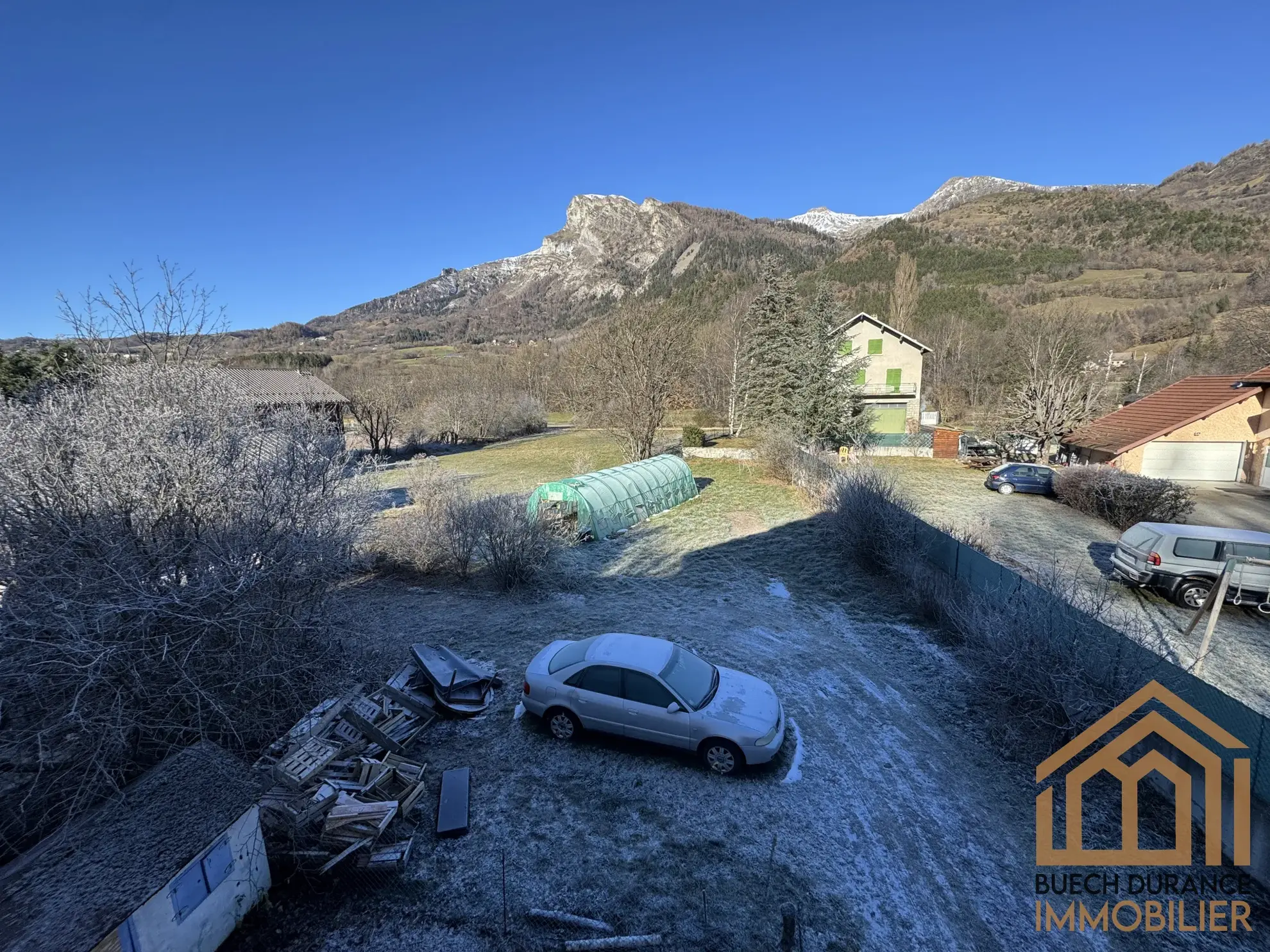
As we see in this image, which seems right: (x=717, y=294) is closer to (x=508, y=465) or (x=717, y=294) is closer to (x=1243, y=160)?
(x=508, y=465)

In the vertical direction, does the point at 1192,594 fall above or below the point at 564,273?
below

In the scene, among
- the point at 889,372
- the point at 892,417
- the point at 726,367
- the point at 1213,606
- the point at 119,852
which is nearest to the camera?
the point at 119,852

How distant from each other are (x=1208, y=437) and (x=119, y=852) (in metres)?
33.8

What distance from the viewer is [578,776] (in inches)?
258

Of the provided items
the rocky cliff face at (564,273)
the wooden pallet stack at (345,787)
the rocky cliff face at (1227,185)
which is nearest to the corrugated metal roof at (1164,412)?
the wooden pallet stack at (345,787)

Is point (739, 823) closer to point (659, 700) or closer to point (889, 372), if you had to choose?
point (659, 700)

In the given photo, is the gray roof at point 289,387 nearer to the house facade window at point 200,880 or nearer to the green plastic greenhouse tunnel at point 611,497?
the green plastic greenhouse tunnel at point 611,497

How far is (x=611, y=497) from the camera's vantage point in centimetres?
1792

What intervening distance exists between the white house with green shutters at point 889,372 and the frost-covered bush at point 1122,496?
17106 millimetres

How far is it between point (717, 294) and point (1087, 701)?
7908 cm

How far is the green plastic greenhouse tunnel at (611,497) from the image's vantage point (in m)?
16.7

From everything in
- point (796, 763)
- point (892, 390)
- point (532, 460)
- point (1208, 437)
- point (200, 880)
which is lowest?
point (796, 763)

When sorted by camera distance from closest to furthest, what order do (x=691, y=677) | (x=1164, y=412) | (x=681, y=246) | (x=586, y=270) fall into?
(x=691, y=677) → (x=1164, y=412) → (x=681, y=246) → (x=586, y=270)

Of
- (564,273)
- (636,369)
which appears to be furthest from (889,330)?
(564,273)
